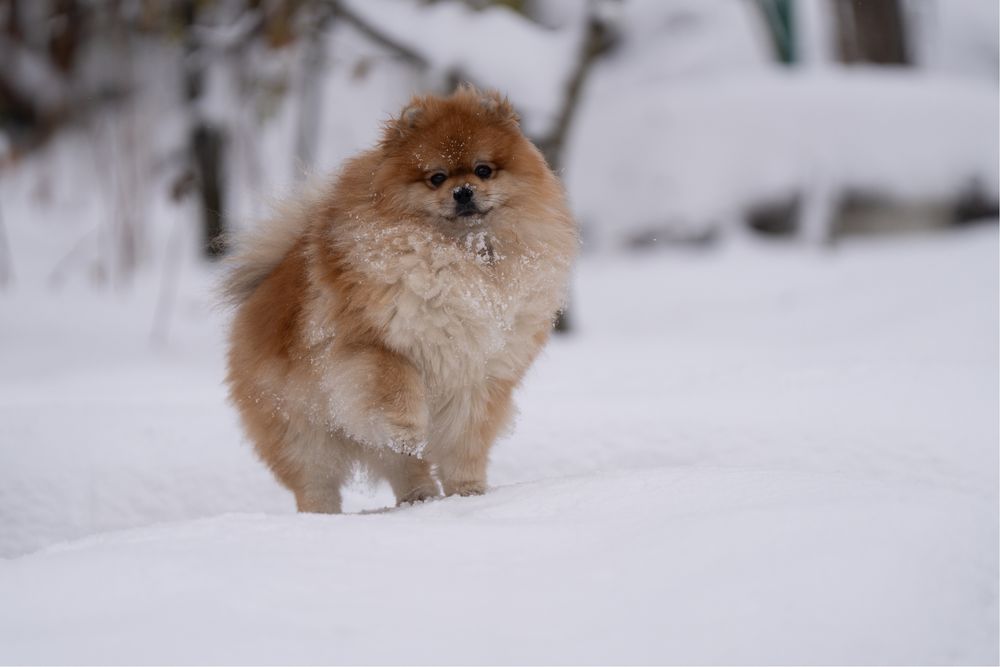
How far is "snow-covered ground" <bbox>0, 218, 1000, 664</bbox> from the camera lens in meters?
1.86

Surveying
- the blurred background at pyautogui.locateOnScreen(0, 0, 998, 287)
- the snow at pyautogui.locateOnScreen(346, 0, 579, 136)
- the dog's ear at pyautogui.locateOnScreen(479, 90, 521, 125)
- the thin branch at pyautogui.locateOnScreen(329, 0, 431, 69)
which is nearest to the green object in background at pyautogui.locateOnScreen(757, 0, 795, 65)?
the blurred background at pyautogui.locateOnScreen(0, 0, 998, 287)

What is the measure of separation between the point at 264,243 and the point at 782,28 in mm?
9849

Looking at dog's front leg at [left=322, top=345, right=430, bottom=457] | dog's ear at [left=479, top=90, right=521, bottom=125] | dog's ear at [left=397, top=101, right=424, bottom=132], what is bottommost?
dog's front leg at [left=322, top=345, right=430, bottom=457]

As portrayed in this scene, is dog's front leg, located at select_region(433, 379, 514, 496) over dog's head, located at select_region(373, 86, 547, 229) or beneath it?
beneath

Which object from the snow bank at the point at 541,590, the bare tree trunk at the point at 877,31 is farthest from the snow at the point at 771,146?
the snow bank at the point at 541,590

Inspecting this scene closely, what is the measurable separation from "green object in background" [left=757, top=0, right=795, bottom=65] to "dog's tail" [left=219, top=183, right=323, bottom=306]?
960 centimetres

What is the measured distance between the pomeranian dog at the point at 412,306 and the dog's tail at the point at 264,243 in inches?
2.6

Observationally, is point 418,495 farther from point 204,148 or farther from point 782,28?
point 782,28

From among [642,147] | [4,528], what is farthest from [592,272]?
[4,528]

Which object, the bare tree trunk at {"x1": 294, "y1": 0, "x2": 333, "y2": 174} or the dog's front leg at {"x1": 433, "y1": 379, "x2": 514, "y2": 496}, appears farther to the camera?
the bare tree trunk at {"x1": 294, "y1": 0, "x2": 333, "y2": 174}

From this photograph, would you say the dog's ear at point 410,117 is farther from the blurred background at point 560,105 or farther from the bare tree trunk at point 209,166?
the bare tree trunk at point 209,166

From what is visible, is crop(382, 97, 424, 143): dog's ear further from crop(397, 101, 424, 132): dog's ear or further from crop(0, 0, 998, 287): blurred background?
crop(0, 0, 998, 287): blurred background

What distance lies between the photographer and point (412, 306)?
2934 mm

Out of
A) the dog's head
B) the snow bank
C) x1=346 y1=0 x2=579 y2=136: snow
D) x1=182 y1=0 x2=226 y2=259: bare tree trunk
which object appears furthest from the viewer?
x1=182 y1=0 x2=226 y2=259: bare tree trunk
